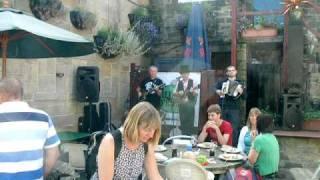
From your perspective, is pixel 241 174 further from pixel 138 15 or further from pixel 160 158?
pixel 138 15

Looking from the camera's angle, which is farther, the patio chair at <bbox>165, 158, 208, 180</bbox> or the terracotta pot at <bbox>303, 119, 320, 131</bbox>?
the terracotta pot at <bbox>303, 119, 320, 131</bbox>

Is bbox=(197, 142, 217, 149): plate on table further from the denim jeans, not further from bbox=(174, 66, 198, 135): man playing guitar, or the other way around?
bbox=(174, 66, 198, 135): man playing guitar

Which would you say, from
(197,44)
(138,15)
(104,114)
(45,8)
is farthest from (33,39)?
(197,44)

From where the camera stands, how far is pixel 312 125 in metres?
7.35

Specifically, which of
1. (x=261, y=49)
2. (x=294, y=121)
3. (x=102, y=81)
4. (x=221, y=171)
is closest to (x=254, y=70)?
(x=261, y=49)

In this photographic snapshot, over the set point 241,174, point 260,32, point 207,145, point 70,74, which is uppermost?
point 260,32

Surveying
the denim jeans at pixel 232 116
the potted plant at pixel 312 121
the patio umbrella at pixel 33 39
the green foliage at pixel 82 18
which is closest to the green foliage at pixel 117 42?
the green foliage at pixel 82 18

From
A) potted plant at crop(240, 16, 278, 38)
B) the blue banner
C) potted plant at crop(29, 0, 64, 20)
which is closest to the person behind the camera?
potted plant at crop(29, 0, 64, 20)

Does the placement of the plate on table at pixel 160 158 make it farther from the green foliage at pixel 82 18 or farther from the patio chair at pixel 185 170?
the green foliage at pixel 82 18

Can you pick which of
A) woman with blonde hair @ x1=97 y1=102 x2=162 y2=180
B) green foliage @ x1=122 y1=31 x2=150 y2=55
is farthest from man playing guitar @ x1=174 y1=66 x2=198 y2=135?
woman with blonde hair @ x1=97 y1=102 x2=162 y2=180

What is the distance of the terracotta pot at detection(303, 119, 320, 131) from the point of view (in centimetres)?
732

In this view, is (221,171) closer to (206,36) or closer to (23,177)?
(23,177)

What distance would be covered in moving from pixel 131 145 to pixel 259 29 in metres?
6.50

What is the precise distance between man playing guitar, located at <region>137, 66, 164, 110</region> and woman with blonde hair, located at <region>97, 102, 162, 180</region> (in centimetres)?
504
